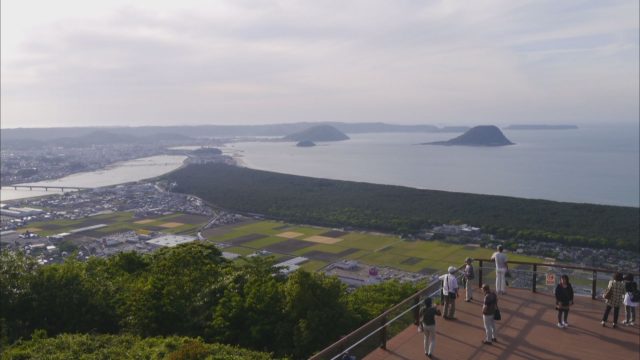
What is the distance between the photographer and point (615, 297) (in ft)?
25.4

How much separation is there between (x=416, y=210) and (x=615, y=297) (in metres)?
45.6

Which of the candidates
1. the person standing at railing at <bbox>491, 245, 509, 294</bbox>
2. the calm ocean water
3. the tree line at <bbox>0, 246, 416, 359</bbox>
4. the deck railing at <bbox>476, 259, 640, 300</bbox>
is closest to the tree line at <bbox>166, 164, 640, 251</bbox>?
the calm ocean water

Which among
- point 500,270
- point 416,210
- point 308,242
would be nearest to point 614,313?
point 500,270

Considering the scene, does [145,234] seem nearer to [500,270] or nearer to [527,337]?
[500,270]

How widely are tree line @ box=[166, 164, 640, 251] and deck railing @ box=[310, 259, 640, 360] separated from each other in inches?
1279

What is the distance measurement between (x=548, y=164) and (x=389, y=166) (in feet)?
107

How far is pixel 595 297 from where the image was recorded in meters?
9.09

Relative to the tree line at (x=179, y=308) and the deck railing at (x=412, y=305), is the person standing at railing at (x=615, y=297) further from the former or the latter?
the tree line at (x=179, y=308)

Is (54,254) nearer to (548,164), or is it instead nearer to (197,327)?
(197,327)

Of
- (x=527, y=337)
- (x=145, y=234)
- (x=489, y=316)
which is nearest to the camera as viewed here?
(x=489, y=316)

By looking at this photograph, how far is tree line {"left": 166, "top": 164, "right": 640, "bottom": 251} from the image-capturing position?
4191 cm

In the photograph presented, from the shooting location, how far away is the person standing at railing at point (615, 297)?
25.3 feet

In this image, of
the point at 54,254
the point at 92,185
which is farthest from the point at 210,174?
the point at 54,254

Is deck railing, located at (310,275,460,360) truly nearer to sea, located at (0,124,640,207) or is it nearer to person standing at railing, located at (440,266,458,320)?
person standing at railing, located at (440,266,458,320)
